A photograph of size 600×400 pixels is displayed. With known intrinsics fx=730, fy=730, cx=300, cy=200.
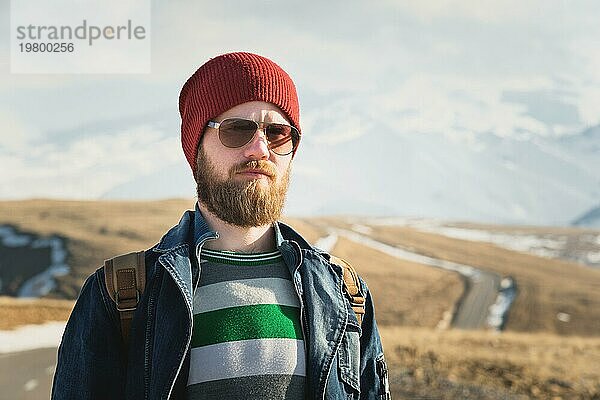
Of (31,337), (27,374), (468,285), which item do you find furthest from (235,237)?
(468,285)

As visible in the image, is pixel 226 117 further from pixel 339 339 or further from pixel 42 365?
pixel 42 365

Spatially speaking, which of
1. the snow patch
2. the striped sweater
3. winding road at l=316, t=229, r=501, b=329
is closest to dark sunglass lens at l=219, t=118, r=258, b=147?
the striped sweater

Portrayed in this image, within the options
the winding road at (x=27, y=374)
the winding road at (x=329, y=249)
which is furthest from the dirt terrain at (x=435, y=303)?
the winding road at (x=27, y=374)

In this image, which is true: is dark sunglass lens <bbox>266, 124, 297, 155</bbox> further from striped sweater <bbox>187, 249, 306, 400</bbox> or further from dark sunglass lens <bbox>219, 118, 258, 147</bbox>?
striped sweater <bbox>187, 249, 306, 400</bbox>

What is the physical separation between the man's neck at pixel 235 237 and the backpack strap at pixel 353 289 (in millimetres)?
311

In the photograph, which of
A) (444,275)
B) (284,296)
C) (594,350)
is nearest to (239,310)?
Result: (284,296)

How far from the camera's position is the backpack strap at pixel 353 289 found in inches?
113

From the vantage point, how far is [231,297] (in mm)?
2576

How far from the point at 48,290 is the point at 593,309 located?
43.6 m

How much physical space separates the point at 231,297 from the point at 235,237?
286 millimetres

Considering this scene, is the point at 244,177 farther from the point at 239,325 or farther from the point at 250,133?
the point at 239,325

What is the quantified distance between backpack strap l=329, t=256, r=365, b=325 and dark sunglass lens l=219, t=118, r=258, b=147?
0.60 meters

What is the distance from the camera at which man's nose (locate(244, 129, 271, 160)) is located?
2.72 meters

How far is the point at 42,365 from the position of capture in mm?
14414
